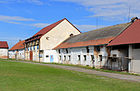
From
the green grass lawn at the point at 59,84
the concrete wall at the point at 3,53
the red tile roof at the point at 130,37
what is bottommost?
the green grass lawn at the point at 59,84

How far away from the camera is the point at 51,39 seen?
46594 millimetres

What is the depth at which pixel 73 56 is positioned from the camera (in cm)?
3747

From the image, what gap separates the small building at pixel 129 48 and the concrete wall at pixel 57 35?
2303 cm

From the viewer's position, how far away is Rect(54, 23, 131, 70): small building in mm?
27781

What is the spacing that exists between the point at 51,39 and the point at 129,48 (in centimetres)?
A: 2764

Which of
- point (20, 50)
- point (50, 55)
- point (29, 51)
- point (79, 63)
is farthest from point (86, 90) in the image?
point (20, 50)

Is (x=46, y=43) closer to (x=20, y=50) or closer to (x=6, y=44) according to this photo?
(x=20, y=50)

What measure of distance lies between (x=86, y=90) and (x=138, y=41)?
13603mm

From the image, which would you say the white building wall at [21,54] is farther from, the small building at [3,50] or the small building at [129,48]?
the small building at [129,48]

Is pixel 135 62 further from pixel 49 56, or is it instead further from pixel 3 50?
pixel 3 50

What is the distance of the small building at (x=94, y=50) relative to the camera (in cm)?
2778

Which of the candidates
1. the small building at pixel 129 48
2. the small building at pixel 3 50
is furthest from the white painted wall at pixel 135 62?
the small building at pixel 3 50

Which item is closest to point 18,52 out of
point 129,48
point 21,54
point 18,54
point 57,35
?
point 18,54

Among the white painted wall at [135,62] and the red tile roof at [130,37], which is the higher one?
the red tile roof at [130,37]
